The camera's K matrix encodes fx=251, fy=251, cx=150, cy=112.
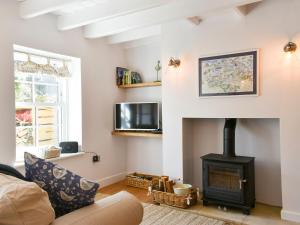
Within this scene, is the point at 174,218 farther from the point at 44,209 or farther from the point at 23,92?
the point at 23,92

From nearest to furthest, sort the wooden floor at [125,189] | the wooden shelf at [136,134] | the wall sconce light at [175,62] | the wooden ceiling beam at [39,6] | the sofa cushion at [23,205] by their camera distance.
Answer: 1. the sofa cushion at [23,205]
2. the wooden ceiling beam at [39,6]
3. the wall sconce light at [175,62]
4. the wooden floor at [125,189]
5. the wooden shelf at [136,134]

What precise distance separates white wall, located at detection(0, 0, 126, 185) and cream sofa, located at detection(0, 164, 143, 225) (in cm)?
176

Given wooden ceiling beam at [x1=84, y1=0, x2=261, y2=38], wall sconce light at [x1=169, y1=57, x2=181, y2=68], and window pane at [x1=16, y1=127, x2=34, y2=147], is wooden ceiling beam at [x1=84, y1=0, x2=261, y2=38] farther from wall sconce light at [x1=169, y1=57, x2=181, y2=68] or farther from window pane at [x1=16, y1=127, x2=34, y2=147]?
window pane at [x1=16, y1=127, x2=34, y2=147]

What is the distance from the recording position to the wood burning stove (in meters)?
2.87

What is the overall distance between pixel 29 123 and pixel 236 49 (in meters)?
2.81

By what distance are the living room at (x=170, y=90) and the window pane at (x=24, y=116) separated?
0.02m

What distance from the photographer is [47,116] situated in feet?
11.7

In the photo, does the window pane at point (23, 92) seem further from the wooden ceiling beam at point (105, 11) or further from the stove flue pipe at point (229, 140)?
the stove flue pipe at point (229, 140)

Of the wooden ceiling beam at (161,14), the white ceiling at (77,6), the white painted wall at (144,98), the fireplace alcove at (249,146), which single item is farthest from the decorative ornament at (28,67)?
the fireplace alcove at (249,146)

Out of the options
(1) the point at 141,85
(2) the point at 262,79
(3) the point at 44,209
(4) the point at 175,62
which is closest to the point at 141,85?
(1) the point at 141,85

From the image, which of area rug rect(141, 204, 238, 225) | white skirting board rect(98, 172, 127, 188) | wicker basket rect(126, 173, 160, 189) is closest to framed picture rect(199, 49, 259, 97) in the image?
area rug rect(141, 204, 238, 225)

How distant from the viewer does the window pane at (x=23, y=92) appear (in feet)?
10.4

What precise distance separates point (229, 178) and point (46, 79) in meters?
2.78

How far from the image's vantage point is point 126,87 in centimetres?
441
